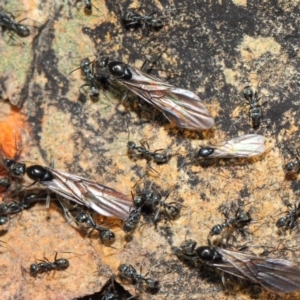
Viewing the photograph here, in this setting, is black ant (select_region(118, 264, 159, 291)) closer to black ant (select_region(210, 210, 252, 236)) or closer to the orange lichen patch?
black ant (select_region(210, 210, 252, 236))

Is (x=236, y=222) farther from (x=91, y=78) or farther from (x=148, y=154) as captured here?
(x=91, y=78)

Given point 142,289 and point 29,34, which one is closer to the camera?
point 142,289

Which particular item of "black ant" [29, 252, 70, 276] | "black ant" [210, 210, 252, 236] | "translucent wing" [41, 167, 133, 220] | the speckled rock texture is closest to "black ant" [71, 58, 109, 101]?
the speckled rock texture

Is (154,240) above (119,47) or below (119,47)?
below

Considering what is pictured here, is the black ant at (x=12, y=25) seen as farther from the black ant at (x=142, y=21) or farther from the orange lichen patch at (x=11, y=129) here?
the black ant at (x=142, y=21)

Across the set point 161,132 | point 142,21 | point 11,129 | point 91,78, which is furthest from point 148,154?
point 11,129

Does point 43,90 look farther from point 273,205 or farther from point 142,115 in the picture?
point 273,205

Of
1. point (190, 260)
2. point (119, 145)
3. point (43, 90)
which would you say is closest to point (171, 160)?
point (119, 145)
